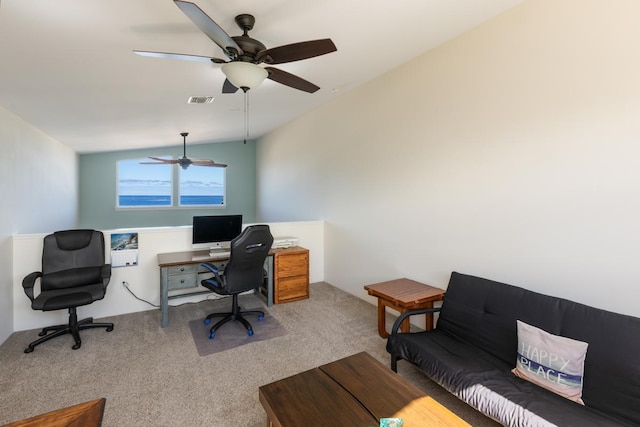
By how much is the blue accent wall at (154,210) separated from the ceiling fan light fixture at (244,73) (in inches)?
226

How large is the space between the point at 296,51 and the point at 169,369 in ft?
8.78

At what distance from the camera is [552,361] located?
179 centimetres

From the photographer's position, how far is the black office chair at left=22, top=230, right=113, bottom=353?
9.09ft

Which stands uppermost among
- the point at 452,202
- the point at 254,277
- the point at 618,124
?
the point at 618,124

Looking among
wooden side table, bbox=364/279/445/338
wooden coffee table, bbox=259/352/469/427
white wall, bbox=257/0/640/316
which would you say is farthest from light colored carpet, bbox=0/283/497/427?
white wall, bbox=257/0/640/316

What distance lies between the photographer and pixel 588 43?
1.98 meters

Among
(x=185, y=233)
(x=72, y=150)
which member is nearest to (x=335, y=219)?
(x=185, y=233)

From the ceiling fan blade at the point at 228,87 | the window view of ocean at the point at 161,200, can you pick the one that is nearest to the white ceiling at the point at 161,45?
the ceiling fan blade at the point at 228,87

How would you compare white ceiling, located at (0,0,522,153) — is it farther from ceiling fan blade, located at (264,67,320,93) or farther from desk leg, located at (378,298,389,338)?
desk leg, located at (378,298,389,338)

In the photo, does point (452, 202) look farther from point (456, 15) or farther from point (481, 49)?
point (456, 15)

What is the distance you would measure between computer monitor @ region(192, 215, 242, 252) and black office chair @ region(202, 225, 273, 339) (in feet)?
1.95

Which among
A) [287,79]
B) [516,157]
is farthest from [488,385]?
[287,79]

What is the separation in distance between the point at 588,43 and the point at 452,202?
1.48 m

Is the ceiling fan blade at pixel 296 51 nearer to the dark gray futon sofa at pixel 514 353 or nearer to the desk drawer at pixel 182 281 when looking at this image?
the dark gray futon sofa at pixel 514 353
